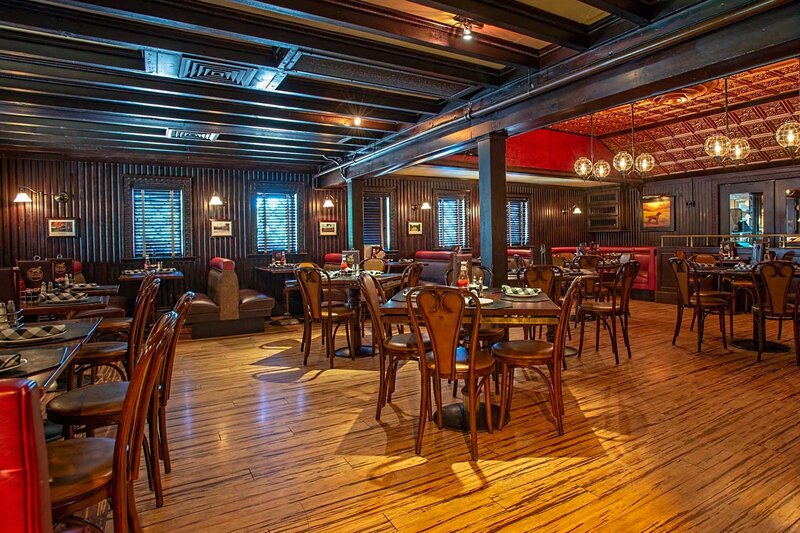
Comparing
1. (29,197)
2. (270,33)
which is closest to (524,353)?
(270,33)

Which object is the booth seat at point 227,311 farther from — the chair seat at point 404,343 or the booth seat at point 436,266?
the chair seat at point 404,343

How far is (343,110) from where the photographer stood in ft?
20.1

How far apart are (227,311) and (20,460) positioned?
6648 millimetres

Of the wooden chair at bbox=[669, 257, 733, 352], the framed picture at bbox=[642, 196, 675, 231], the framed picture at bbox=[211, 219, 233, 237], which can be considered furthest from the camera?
the framed picture at bbox=[642, 196, 675, 231]

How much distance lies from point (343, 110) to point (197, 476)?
4665 millimetres

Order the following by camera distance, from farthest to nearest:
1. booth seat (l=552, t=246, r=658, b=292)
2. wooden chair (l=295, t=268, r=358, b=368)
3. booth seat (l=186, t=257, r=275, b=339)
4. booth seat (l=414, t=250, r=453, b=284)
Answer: booth seat (l=552, t=246, r=658, b=292) → booth seat (l=414, t=250, r=453, b=284) → booth seat (l=186, t=257, r=275, b=339) → wooden chair (l=295, t=268, r=358, b=368)

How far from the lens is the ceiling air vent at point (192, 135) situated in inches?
270

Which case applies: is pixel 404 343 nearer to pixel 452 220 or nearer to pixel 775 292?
pixel 775 292

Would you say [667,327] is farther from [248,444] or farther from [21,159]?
[21,159]

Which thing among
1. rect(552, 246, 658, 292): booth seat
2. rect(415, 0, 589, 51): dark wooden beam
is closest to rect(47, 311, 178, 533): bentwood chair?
rect(415, 0, 589, 51): dark wooden beam

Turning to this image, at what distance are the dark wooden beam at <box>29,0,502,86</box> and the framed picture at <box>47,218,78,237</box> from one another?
6363 millimetres

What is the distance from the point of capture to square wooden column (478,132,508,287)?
5.56 metres

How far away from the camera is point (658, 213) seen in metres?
13.4

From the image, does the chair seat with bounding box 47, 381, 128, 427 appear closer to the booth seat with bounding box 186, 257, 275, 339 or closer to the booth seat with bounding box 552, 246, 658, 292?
the booth seat with bounding box 186, 257, 275, 339
